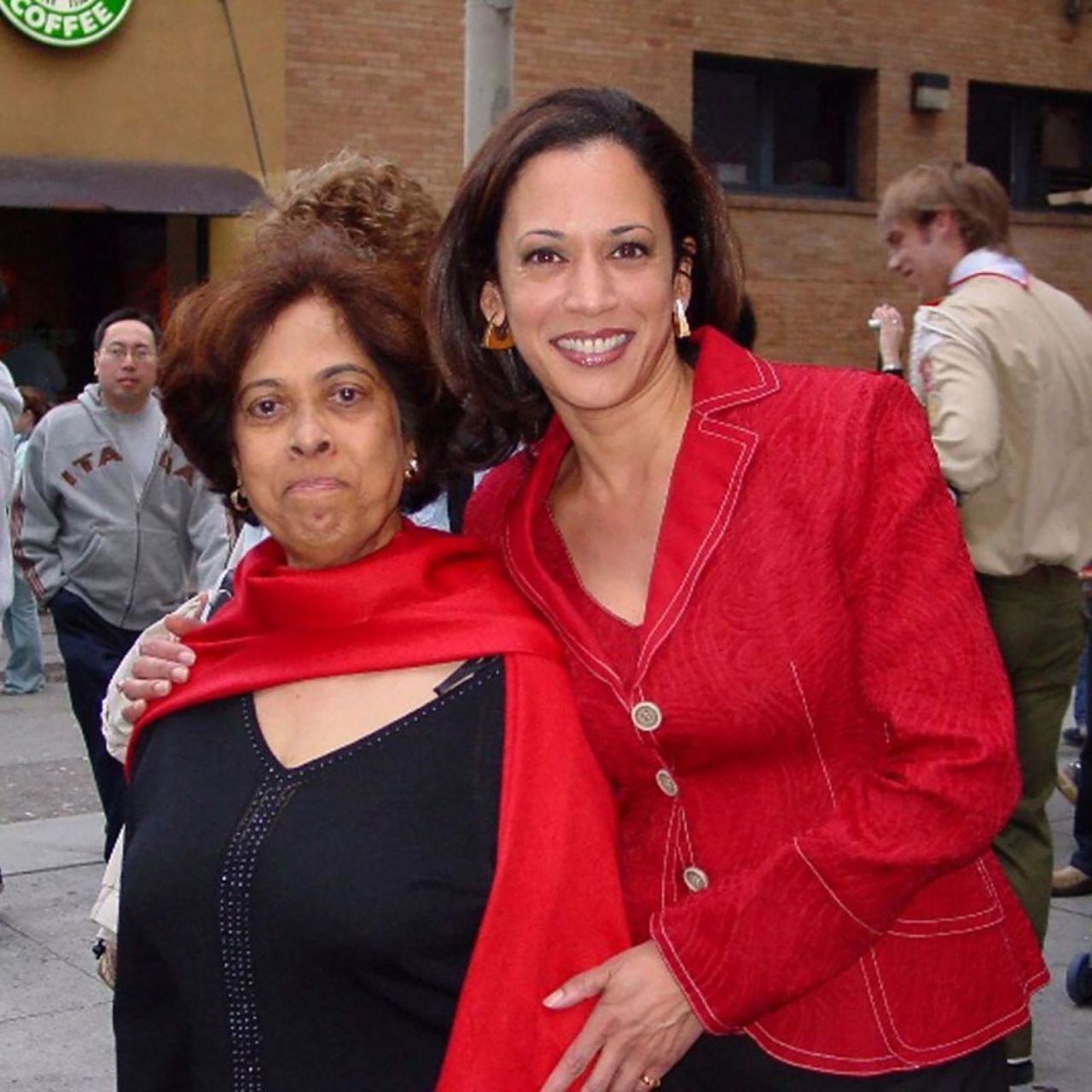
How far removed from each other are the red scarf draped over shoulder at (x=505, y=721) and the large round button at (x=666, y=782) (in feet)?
0.22

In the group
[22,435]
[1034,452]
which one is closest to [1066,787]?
[1034,452]

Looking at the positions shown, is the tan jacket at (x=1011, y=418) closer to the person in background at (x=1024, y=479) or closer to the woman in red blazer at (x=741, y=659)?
the person in background at (x=1024, y=479)

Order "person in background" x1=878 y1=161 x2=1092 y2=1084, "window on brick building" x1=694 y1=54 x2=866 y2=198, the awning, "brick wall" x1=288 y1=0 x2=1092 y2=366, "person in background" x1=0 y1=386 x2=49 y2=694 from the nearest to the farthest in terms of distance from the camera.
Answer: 1. "person in background" x1=878 y1=161 x2=1092 y2=1084
2. "person in background" x1=0 y1=386 x2=49 y2=694
3. the awning
4. "brick wall" x1=288 y1=0 x2=1092 y2=366
5. "window on brick building" x1=694 y1=54 x2=866 y2=198

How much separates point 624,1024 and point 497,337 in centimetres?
96

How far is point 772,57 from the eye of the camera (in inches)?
672

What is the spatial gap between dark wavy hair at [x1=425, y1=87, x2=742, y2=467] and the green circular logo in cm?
1271

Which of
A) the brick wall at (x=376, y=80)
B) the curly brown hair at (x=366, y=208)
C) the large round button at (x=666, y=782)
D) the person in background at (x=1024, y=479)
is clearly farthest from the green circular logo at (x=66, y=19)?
the large round button at (x=666, y=782)

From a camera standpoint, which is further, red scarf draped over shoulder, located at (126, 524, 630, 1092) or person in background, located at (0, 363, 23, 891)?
person in background, located at (0, 363, 23, 891)

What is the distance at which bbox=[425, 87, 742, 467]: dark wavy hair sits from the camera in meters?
2.35

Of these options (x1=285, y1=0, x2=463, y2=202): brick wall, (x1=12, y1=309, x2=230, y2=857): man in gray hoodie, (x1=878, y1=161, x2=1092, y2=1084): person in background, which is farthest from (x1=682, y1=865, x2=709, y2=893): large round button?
(x1=285, y1=0, x2=463, y2=202): brick wall

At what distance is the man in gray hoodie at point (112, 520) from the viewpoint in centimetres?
667

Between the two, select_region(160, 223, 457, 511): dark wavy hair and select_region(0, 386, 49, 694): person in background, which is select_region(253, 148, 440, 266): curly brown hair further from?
select_region(0, 386, 49, 694): person in background

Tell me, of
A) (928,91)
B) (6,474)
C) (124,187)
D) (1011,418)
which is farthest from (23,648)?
(928,91)

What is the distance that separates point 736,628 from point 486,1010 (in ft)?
1.77
